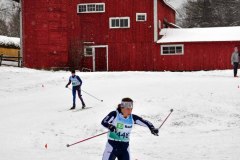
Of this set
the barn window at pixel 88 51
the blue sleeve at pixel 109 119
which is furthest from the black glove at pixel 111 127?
the barn window at pixel 88 51

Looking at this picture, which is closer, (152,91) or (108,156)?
(108,156)

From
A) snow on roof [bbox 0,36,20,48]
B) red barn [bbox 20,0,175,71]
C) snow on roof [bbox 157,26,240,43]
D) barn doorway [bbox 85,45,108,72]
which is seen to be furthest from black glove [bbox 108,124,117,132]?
snow on roof [bbox 0,36,20,48]

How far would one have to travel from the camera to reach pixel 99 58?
127 ft

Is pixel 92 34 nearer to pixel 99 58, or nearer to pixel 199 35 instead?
pixel 99 58

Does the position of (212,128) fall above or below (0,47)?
below

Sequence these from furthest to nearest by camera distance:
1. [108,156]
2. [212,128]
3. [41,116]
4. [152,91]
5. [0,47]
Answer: [0,47], [152,91], [41,116], [212,128], [108,156]

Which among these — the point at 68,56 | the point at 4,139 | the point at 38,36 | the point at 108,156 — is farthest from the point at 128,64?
the point at 108,156

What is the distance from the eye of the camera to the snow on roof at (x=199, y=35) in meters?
37.1

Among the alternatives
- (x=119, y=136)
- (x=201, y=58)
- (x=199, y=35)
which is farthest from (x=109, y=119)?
(x=199, y=35)

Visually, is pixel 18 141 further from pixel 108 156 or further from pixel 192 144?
pixel 108 156

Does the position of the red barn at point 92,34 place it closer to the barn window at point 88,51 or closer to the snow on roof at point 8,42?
the barn window at point 88,51

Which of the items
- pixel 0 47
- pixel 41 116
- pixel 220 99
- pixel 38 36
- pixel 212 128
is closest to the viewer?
pixel 212 128

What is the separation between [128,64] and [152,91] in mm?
15636

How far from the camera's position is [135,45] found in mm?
37875
